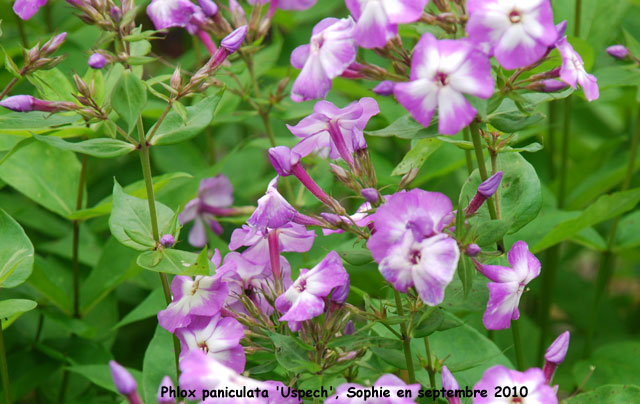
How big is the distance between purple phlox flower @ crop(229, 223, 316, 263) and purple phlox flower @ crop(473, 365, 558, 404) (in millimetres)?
310

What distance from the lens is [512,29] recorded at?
2.49 feet

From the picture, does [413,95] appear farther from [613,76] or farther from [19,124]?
[613,76]

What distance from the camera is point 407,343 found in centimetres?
92

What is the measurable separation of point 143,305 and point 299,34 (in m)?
1.03

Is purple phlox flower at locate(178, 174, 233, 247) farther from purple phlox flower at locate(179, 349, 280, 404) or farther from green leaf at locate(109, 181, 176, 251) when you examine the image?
purple phlox flower at locate(179, 349, 280, 404)

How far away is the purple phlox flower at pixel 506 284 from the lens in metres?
0.85

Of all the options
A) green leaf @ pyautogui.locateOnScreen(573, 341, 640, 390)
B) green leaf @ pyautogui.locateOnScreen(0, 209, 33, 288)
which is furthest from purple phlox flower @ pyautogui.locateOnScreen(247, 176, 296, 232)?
green leaf @ pyautogui.locateOnScreen(573, 341, 640, 390)

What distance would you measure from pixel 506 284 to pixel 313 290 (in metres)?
0.22

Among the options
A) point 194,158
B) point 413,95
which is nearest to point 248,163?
point 194,158

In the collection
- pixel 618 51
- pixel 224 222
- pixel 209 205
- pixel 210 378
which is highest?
pixel 210 378

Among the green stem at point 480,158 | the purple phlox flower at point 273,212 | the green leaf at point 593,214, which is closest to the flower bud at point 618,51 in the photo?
the green leaf at point 593,214

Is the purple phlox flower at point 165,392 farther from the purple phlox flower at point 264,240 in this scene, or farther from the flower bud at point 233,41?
the flower bud at point 233,41

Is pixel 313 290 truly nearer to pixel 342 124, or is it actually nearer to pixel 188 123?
pixel 342 124

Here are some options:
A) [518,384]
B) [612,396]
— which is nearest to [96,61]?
[518,384]
